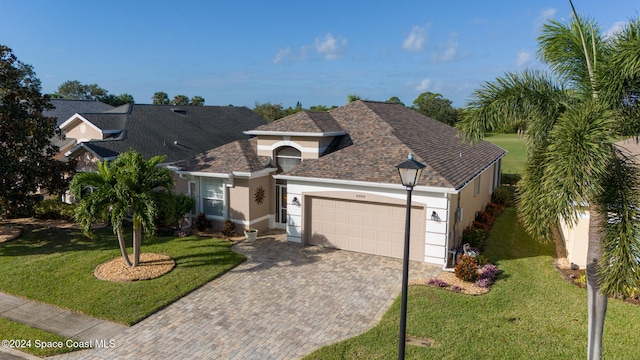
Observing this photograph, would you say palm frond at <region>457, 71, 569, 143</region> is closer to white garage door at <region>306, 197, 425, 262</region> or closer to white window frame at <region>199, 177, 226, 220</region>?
white garage door at <region>306, 197, 425, 262</region>

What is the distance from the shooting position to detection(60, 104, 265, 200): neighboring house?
2203cm

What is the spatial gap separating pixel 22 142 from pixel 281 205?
35.4 ft

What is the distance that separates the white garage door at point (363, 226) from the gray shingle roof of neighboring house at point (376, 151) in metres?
1.16

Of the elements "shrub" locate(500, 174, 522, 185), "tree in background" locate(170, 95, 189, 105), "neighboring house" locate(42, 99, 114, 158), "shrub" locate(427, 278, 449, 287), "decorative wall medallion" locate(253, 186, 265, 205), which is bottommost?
"shrub" locate(427, 278, 449, 287)

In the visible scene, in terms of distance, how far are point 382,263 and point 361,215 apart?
80.6 inches

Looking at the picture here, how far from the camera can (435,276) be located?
1397cm

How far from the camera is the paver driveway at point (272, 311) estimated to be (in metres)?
9.64

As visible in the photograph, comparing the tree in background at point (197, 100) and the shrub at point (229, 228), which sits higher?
the tree in background at point (197, 100)

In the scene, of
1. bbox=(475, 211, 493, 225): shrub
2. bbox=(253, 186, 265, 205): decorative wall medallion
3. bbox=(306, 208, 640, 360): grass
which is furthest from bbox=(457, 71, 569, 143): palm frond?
bbox=(475, 211, 493, 225): shrub

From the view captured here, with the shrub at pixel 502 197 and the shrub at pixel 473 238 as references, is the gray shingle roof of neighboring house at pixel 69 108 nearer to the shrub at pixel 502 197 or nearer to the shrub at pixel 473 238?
the shrub at pixel 473 238

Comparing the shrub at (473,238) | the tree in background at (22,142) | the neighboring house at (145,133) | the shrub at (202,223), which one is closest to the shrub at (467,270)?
the shrub at (473,238)

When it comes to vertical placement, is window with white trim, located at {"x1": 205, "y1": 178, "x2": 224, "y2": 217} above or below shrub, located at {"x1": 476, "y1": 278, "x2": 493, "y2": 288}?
above

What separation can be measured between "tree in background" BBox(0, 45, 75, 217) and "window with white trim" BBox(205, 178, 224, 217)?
5.86 meters

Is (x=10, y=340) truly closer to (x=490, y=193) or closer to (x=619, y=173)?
(x=619, y=173)
